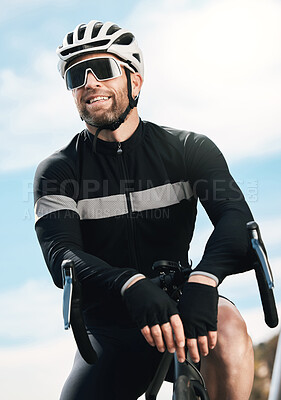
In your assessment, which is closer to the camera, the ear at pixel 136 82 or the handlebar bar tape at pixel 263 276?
the handlebar bar tape at pixel 263 276

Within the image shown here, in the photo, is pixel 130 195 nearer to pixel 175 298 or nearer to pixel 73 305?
pixel 175 298

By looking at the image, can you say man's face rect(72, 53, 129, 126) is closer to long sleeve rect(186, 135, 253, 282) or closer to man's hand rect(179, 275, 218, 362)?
long sleeve rect(186, 135, 253, 282)

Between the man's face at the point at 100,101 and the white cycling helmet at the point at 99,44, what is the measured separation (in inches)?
3.5

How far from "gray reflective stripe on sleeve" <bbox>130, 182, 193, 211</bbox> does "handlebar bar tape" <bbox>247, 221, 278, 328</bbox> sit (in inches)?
32.2

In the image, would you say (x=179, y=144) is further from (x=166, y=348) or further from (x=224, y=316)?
(x=166, y=348)

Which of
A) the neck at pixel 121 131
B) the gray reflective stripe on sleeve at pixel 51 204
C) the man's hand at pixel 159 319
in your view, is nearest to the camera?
the man's hand at pixel 159 319

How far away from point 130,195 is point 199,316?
109 centimetres

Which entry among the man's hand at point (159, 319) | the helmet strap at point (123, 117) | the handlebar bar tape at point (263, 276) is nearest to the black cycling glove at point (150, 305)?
the man's hand at point (159, 319)

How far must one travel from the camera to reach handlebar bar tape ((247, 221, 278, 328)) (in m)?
2.43

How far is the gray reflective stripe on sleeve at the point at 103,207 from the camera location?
3.25m

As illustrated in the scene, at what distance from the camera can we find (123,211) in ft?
10.7

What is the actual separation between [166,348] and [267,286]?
1.67ft

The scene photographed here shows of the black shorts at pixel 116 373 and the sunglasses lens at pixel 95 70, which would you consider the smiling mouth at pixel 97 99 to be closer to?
the sunglasses lens at pixel 95 70

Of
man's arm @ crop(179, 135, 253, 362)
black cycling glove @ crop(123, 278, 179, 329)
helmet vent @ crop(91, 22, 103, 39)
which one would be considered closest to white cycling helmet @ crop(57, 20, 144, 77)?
helmet vent @ crop(91, 22, 103, 39)
